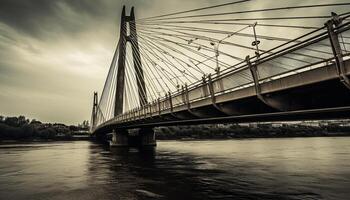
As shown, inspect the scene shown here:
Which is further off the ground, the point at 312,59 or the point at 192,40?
the point at 192,40

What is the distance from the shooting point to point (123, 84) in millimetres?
58625

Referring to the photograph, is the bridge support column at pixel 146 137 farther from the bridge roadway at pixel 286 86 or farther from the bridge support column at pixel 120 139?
the bridge roadway at pixel 286 86

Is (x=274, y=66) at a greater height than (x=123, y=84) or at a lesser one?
lesser

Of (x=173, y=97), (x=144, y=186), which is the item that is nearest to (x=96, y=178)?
(x=144, y=186)

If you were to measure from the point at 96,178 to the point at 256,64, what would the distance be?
1637cm

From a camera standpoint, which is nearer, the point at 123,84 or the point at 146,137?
the point at 123,84

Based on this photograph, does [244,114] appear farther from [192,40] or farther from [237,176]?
[192,40]

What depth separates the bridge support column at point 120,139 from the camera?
220ft

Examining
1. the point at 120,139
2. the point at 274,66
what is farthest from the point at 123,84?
the point at 274,66

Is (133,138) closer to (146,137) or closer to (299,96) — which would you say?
(146,137)

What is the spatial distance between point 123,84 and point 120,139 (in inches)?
620

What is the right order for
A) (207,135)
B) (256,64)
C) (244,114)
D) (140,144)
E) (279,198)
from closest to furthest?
(256,64) < (279,198) < (244,114) < (140,144) < (207,135)

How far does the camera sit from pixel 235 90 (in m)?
15.3

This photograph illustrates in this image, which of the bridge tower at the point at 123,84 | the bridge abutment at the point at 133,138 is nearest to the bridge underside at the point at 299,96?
the bridge tower at the point at 123,84
